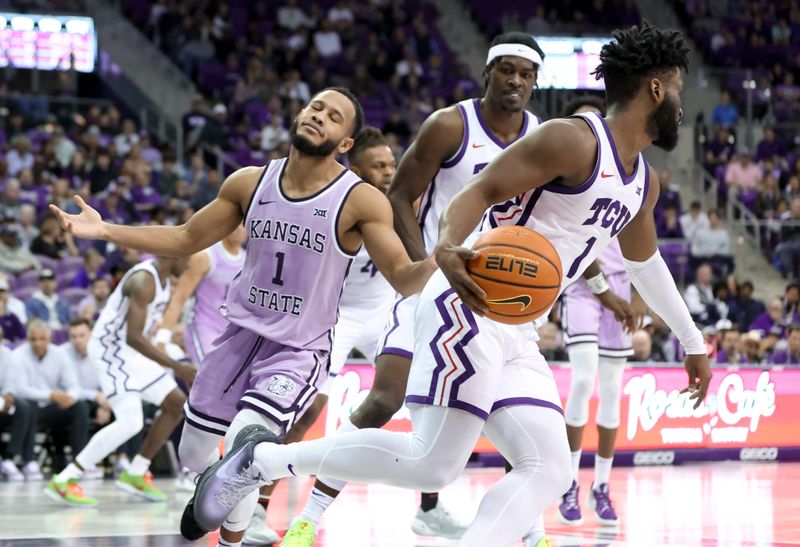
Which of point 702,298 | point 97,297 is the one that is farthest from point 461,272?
point 702,298

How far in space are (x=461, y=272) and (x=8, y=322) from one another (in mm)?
9197

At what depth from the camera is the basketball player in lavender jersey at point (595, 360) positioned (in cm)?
790

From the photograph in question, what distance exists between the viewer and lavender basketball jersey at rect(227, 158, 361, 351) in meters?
5.45

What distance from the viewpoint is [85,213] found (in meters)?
5.23

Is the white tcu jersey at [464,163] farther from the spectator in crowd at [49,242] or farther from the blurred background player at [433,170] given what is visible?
the spectator in crowd at [49,242]

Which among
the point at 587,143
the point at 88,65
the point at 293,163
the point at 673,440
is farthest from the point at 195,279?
the point at 88,65

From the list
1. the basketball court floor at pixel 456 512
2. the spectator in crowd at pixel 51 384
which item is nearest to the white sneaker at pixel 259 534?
the basketball court floor at pixel 456 512

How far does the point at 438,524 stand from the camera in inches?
288

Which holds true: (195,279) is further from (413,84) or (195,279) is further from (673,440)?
(413,84)

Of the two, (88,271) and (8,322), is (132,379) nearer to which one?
(8,322)

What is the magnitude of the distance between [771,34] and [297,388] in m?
22.5

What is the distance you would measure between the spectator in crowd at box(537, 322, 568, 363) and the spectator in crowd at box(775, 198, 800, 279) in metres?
6.37

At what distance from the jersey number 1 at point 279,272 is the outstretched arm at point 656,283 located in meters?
1.47

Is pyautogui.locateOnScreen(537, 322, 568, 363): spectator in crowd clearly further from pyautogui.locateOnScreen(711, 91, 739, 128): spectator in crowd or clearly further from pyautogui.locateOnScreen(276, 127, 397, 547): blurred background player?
pyautogui.locateOnScreen(711, 91, 739, 128): spectator in crowd
